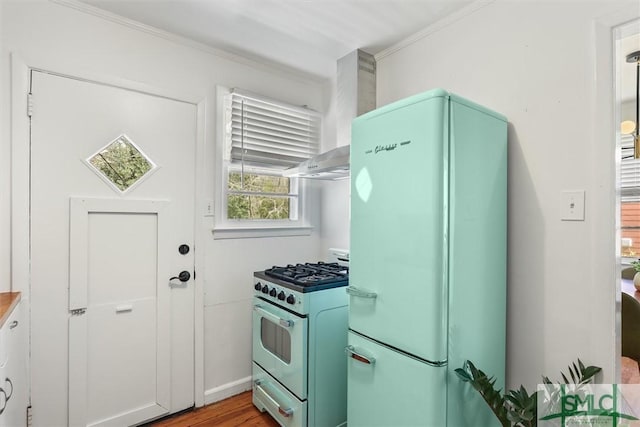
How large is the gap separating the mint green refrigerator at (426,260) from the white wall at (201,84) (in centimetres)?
116

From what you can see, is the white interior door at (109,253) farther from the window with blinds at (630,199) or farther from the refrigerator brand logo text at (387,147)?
the window with blinds at (630,199)

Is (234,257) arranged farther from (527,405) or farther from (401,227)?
(527,405)

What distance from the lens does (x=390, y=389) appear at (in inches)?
57.9

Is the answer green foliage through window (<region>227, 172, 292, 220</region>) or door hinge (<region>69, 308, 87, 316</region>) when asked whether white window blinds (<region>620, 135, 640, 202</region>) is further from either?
door hinge (<region>69, 308, 87, 316</region>)

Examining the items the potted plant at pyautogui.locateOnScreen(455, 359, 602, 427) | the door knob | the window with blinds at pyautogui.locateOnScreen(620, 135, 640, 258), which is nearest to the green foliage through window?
the door knob

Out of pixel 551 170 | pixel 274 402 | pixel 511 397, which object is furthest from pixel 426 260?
pixel 274 402

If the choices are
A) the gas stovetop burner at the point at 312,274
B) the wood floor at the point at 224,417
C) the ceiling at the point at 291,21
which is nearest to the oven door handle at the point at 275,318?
the gas stovetop burner at the point at 312,274

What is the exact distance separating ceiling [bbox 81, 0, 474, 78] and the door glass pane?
194cm

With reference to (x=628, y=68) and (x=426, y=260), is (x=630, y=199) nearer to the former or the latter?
(x=628, y=68)

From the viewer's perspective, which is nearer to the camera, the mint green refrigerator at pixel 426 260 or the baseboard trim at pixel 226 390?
the mint green refrigerator at pixel 426 260

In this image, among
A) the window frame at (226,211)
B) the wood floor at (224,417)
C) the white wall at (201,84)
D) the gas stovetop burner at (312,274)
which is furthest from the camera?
the window frame at (226,211)

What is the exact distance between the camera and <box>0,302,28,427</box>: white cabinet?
1.34 m

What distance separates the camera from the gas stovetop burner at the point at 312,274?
198cm

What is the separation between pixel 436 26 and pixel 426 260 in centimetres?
155
